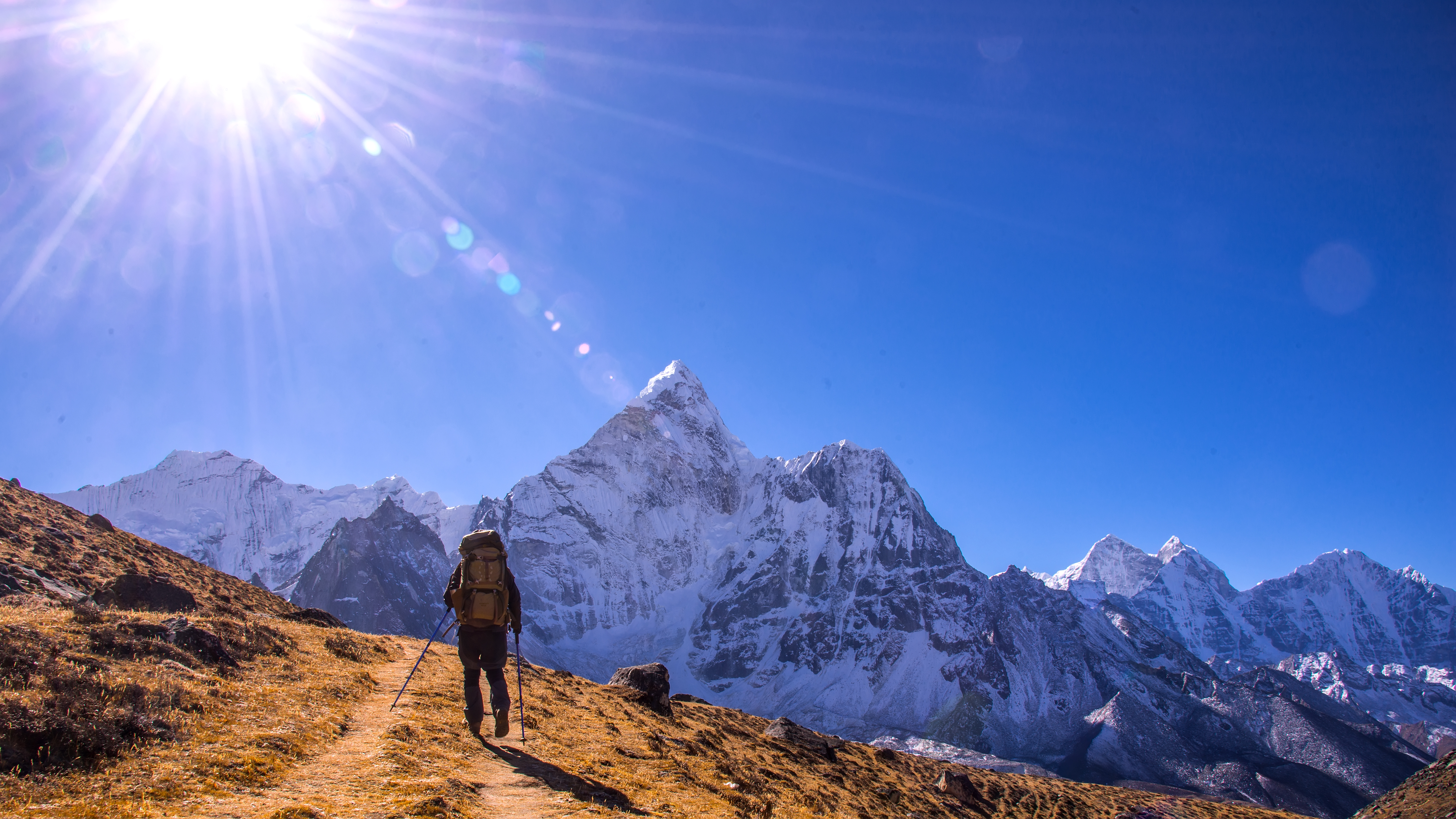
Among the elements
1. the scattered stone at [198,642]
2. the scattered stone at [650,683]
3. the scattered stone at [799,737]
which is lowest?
the scattered stone at [799,737]

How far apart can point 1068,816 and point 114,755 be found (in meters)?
61.7

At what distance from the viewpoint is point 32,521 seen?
85.8 feet

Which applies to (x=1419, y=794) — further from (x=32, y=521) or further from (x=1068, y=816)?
(x=32, y=521)

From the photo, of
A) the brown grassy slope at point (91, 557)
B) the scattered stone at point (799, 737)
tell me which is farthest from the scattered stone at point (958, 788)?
the brown grassy slope at point (91, 557)

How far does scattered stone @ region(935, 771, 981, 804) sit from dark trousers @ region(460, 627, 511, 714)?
104 feet

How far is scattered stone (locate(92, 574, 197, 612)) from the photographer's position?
1848 cm

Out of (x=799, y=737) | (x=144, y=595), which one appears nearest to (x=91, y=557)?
(x=144, y=595)

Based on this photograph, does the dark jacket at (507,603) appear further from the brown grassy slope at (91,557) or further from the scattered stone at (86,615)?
the brown grassy slope at (91,557)

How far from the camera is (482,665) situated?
39.4 ft

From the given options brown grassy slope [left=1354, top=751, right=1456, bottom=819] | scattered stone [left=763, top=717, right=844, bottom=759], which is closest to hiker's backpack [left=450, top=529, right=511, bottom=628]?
scattered stone [left=763, top=717, right=844, bottom=759]

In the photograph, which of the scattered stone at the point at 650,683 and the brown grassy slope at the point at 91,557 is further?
the scattered stone at the point at 650,683

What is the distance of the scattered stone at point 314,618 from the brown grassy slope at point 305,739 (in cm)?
173

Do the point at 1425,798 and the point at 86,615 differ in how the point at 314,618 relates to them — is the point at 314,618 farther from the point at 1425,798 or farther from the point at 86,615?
the point at 1425,798

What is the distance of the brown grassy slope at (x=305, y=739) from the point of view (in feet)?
22.7
